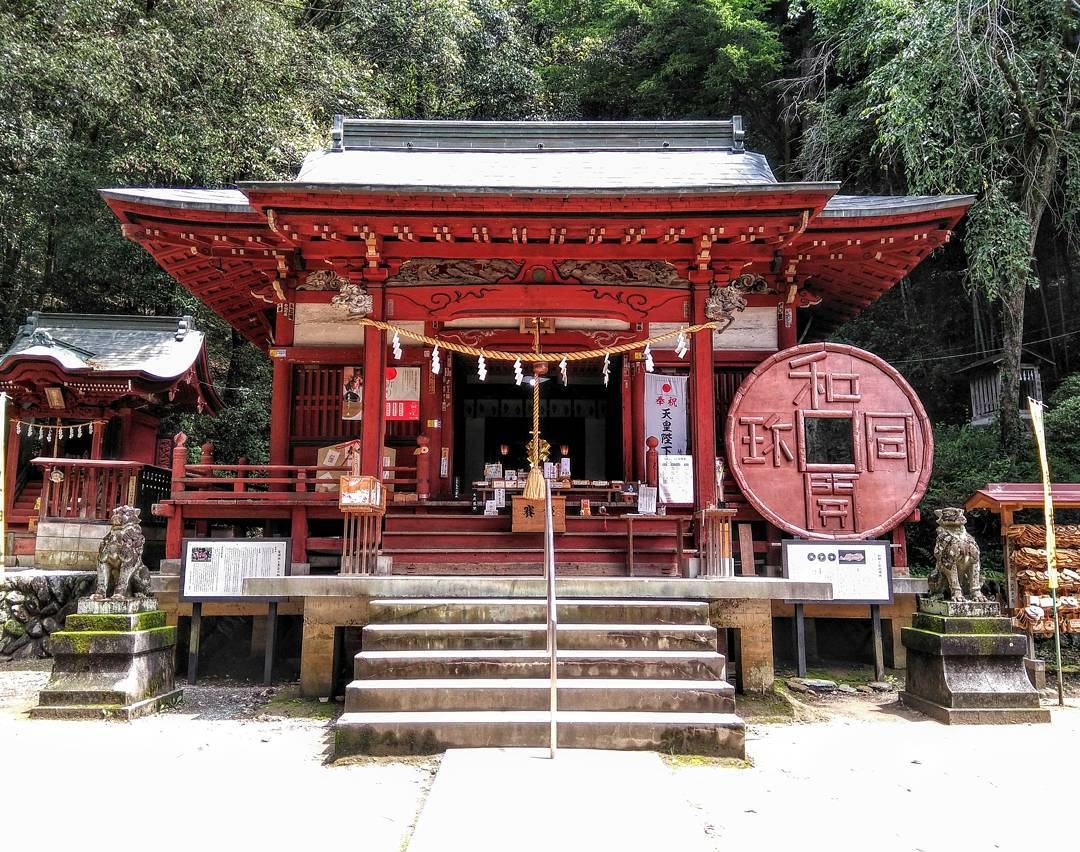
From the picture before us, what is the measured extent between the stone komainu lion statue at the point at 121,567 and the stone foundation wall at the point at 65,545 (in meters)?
5.61

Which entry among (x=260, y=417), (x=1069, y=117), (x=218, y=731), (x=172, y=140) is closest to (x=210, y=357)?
(x=260, y=417)

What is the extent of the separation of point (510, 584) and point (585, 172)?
6054 millimetres

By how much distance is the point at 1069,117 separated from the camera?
12.6 meters

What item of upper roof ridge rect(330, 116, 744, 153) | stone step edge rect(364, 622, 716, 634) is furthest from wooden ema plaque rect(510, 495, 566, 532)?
upper roof ridge rect(330, 116, 744, 153)

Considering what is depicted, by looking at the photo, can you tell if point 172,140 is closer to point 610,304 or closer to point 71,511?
point 71,511

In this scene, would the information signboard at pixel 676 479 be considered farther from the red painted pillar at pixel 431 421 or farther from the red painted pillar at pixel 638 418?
the red painted pillar at pixel 431 421

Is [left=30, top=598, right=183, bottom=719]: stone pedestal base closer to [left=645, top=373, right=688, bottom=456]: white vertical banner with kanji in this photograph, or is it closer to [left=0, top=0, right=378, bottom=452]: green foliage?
[left=645, top=373, right=688, bottom=456]: white vertical banner with kanji

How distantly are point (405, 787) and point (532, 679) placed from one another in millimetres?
1391

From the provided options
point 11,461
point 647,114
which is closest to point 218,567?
point 11,461

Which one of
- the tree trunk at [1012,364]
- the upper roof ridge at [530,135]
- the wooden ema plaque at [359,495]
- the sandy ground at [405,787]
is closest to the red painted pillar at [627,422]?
the upper roof ridge at [530,135]

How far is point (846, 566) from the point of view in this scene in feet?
28.0

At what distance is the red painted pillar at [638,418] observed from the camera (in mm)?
10609

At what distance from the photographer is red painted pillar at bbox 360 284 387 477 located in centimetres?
833

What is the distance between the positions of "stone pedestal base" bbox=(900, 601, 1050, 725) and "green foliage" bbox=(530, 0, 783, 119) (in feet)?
54.8
